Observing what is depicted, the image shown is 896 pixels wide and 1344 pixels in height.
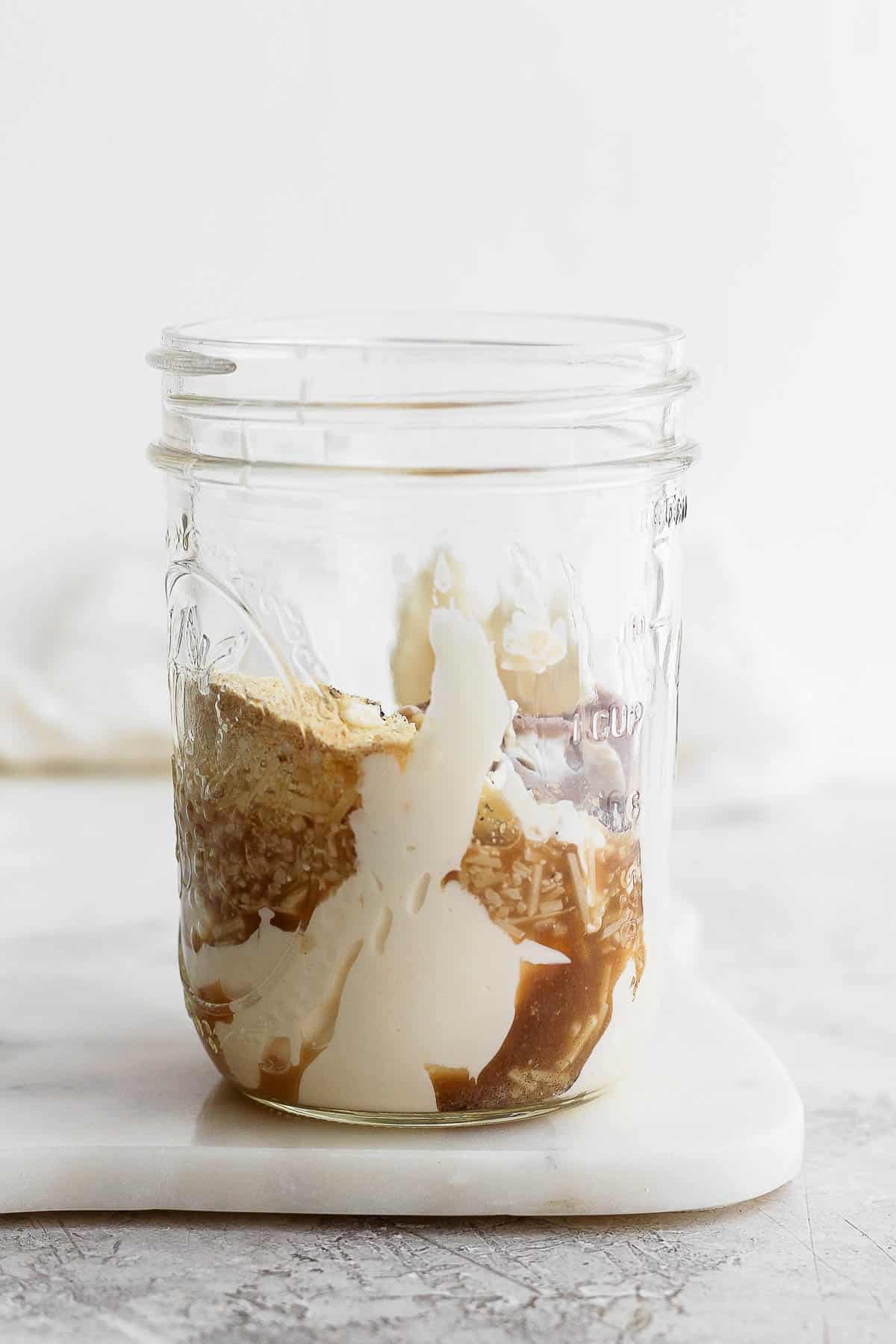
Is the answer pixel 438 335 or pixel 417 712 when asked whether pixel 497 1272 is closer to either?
pixel 417 712

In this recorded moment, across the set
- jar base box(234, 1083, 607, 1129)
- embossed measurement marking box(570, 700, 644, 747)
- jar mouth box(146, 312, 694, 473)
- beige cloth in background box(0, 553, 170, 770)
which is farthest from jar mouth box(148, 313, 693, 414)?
beige cloth in background box(0, 553, 170, 770)

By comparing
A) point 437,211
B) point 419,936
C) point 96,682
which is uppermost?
point 437,211

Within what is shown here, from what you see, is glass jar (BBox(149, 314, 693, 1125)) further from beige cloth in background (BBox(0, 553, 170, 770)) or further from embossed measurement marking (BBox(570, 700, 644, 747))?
beige cloth in background (BBox(0, 553, 170, 770))

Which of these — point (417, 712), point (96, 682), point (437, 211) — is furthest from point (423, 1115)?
point (437, 211)

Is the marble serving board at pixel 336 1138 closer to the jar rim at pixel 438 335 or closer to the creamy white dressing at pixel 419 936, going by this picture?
the creamy white dressing at pixel 419 936

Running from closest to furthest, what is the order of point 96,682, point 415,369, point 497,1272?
point 497,1272 < point 415,369 < point 96,682

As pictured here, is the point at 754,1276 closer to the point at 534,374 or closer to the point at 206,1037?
the point at 206,1037
